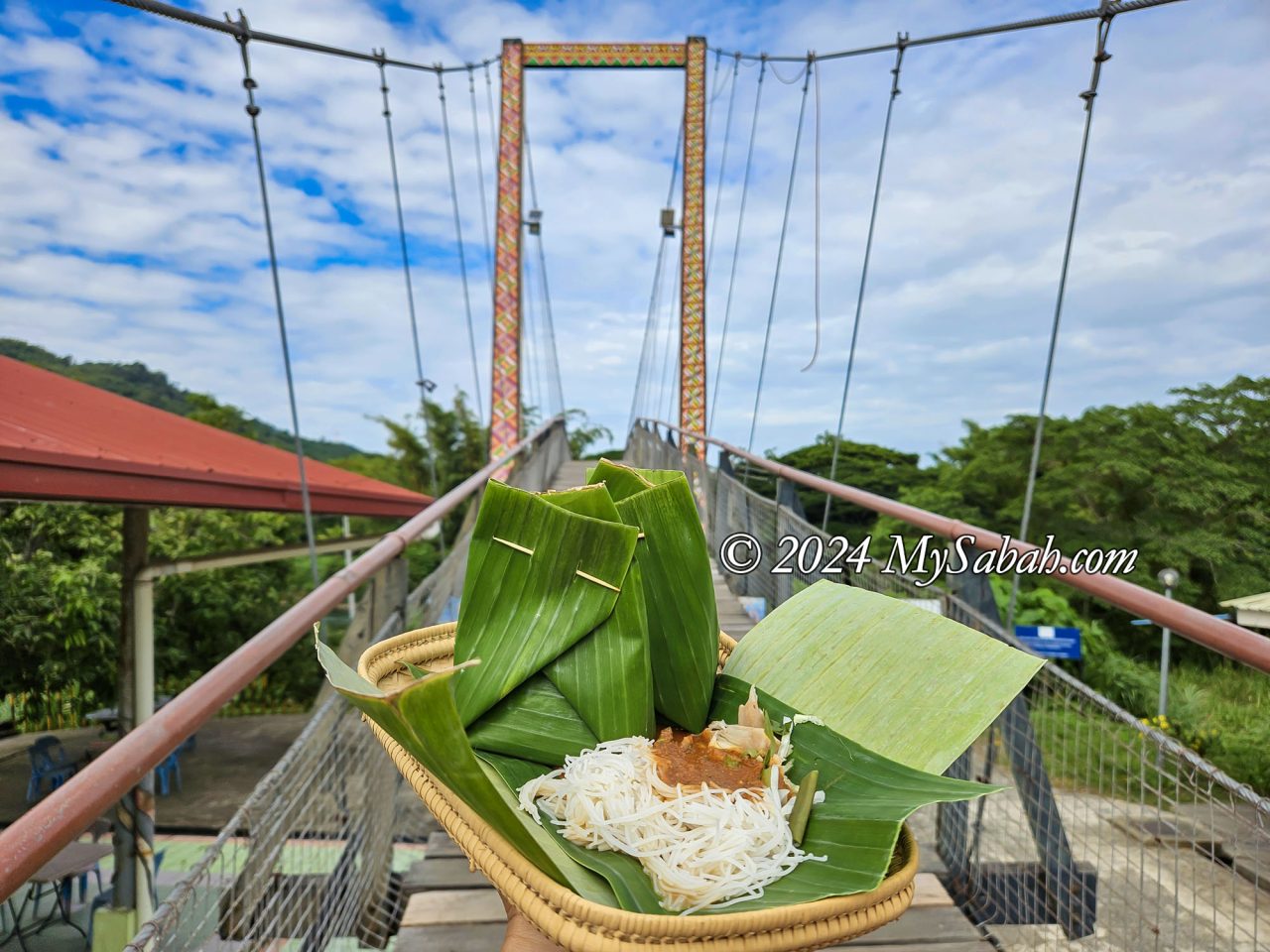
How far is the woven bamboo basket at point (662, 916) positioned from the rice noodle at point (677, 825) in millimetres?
37

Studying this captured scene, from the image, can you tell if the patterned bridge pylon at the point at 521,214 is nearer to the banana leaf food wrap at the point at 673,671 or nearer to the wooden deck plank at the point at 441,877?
the wooden deck plank at the point at 441,877

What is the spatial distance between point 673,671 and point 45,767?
575cm

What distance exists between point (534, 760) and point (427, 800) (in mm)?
83

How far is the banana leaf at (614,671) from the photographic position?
0.57 meters

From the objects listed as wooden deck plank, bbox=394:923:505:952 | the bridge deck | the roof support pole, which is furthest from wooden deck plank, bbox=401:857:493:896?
the roof support pole

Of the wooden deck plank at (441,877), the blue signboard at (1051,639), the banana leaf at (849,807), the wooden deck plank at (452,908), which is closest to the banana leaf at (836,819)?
the banana leaf at (849,807)

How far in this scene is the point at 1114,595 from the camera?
1.11m

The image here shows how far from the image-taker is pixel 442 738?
0.40 metres

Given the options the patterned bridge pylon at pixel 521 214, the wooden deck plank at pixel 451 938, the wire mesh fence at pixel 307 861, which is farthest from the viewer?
the patterned bridge pylon at pixel 521 214

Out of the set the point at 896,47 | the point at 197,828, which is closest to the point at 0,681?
the point at 197,828

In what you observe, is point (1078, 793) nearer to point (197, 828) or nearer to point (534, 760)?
point (534, 760)

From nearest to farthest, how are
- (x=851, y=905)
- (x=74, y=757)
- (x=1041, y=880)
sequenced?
1. (x=851, y=905)
2. (x=1041, y=880)
3. (x=74, y=757)

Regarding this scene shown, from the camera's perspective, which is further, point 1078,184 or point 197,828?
point 197,828

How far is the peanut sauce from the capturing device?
0.52 metres
